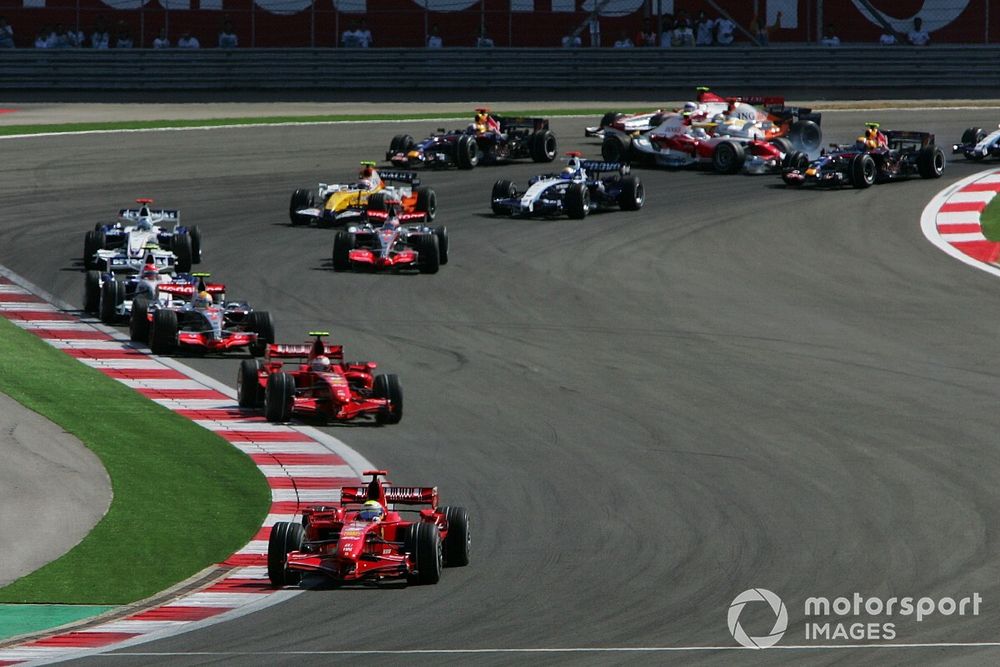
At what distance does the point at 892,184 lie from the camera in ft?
121

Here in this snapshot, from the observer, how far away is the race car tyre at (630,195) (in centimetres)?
3394

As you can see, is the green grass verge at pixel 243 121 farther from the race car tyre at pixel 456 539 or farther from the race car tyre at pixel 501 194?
the race car tyre at pixel 456 539

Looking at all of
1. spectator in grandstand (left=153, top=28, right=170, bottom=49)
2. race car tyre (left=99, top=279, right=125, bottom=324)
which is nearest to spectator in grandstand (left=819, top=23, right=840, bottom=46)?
spectator in grandstand (left=153, top=28, right=170, bottom=49)

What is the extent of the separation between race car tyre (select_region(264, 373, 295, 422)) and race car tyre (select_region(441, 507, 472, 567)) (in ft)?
18.1

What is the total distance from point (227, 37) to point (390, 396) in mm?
31370

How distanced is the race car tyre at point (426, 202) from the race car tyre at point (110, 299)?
828cm

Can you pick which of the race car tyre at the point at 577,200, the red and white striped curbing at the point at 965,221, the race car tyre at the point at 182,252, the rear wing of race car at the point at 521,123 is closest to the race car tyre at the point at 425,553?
the race car tyre at the point at 182,252

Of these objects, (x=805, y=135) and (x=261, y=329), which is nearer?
(x=261, y=329)

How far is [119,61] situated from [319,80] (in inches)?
217

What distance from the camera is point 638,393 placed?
2077cm

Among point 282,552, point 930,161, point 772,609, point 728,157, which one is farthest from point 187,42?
point 772,609

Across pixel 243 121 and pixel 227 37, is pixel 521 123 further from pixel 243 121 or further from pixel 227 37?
pixel 227 37

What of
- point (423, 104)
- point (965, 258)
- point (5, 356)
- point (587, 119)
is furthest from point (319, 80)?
point (5, 356)

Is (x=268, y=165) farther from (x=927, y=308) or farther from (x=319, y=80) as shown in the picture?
(x=927, y=308)
